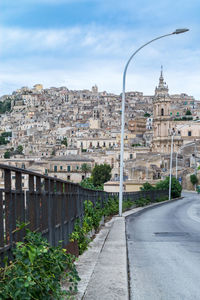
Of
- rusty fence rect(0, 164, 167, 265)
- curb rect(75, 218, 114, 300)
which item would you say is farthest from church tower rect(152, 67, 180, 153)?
rusty fence rect(0, 164, 167, 265)

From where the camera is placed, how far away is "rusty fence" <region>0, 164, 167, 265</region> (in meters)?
4.73

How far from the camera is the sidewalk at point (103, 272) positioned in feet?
20.9

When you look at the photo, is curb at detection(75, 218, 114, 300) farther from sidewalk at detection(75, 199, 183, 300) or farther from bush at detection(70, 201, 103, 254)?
bush at detection(70, 201, 103, 254)

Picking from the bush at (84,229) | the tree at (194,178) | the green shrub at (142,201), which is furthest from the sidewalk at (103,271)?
the tree at (194,178)

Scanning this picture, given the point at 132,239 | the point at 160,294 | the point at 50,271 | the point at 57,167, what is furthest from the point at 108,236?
the point at 57,167

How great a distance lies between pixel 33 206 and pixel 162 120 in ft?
376

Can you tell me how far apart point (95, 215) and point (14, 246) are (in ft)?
29.8

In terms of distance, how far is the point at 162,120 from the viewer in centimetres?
11875

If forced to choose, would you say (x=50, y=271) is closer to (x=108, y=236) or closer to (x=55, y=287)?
(x=55, y=287)

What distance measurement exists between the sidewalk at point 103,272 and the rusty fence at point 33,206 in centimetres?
74

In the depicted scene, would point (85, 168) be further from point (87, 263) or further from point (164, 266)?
point (87, 263)

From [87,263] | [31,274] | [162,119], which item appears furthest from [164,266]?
[162,119]

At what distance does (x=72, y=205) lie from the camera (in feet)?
32.1

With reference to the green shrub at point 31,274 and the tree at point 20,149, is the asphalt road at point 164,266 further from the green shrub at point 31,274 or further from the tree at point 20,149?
the tree at point 20,149
